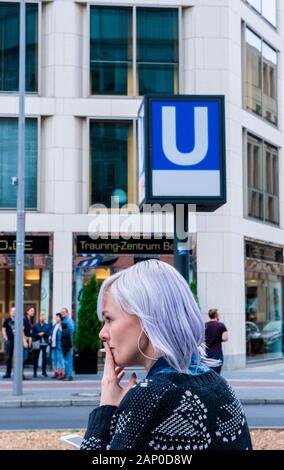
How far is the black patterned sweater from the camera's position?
175 cm

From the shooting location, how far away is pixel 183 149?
444 inches

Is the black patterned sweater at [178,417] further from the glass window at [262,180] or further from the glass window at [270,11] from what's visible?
the glass window at [270,11]

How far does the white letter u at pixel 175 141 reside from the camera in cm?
1120

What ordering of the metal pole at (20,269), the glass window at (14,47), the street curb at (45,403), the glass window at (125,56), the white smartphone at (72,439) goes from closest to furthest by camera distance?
the white smartphone at (72,439) < the street curb at (45,403) < the metal pole at (20,269) < the glass window at (14,47) < the glass window at (125,56)

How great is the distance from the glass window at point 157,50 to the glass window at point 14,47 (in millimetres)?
3189

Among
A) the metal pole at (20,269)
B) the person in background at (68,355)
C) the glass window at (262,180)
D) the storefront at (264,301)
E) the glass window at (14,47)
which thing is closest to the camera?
the metal pole at (20,269)

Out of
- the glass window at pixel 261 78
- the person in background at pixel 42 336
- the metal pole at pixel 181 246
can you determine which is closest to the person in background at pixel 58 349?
the person in background at pixel 42 336

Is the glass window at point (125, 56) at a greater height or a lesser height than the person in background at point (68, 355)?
greater

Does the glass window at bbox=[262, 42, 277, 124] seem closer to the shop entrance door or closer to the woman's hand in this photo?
the shop entrance door

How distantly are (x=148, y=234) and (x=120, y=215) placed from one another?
3.30 feet

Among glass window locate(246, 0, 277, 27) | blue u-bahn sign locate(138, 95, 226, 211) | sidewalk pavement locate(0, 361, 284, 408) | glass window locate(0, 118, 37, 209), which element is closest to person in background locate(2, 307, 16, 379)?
sidewalk pavement locate(0, 361, 284, 408)

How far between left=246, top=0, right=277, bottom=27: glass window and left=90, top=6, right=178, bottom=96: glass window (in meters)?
4.40

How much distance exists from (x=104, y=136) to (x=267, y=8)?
8.36 m

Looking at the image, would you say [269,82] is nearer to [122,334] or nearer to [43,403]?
[43,403]
